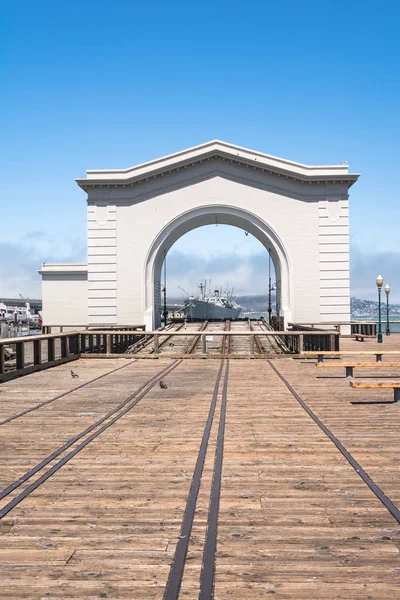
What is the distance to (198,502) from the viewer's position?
18.7 feet

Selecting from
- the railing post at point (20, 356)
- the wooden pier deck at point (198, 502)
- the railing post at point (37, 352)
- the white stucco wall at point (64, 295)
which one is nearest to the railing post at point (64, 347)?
the railing post at point (37, 352)

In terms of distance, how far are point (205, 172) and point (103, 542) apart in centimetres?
3384

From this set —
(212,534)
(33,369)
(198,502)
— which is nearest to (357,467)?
(198,502)

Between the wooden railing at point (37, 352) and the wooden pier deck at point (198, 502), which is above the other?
the wooden railing at point (37, 352)

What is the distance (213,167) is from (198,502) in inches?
1298

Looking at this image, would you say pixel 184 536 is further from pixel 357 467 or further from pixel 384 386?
pixel 384 386

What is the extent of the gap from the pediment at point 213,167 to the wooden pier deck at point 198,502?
2668 cm

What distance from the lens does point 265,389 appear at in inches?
529

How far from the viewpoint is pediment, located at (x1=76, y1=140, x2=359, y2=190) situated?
36.1 meters

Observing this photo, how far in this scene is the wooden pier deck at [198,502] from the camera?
4.10m

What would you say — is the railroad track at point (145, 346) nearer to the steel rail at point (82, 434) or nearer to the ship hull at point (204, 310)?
the steel rail at point (82, 434)

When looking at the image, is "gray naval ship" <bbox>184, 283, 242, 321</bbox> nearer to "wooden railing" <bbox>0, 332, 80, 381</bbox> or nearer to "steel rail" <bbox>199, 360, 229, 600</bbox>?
"wooden railing" <bbox>0, 332, 80, 381</bbox>

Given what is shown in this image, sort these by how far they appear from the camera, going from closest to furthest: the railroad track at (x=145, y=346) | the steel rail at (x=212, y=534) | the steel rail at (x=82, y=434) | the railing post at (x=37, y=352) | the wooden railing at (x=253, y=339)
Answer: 1. the steel rail at (x=212, y=534)
2. the steel rail at (x=82, y=434)
3. the railing post at (x=37, y=352)
4. the wooden railing at (x=253, y=339)
5. the railroad track at (x=145, y=346)

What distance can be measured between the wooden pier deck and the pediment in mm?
26681
